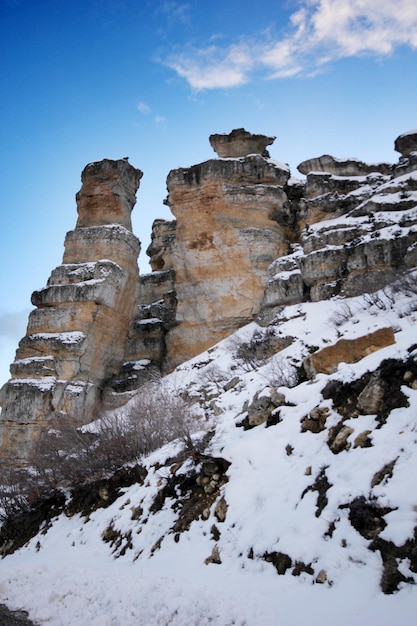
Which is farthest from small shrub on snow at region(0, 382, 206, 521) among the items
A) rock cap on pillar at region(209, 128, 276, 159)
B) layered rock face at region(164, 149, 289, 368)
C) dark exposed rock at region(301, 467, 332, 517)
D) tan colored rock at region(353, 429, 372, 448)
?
rock cap on pillar at region(209, 128, 276, 159)

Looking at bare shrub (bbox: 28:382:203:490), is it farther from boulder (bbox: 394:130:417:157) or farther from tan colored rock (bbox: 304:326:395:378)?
boulder (bbox: 394:130:417:157)

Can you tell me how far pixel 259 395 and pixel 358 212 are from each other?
19.0m

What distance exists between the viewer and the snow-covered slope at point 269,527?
5.05 m

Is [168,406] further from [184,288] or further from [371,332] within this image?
[184,288]

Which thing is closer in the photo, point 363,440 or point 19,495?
point 363,440

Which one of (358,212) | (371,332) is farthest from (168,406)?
(358,212)

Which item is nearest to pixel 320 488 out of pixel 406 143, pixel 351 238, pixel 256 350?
pixel 256 350

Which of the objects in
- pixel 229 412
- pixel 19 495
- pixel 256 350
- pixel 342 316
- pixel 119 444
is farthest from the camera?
pixel 256 350

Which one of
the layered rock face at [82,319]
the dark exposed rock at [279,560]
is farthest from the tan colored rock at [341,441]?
the layered rock face at [82,319]

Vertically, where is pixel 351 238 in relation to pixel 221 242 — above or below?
below

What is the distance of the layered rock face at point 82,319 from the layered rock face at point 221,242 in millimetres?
3920

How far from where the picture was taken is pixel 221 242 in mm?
31531

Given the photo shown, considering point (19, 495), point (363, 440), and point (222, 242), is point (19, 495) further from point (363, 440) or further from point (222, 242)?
point (222, 242)

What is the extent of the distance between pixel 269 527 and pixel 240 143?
111 ft
